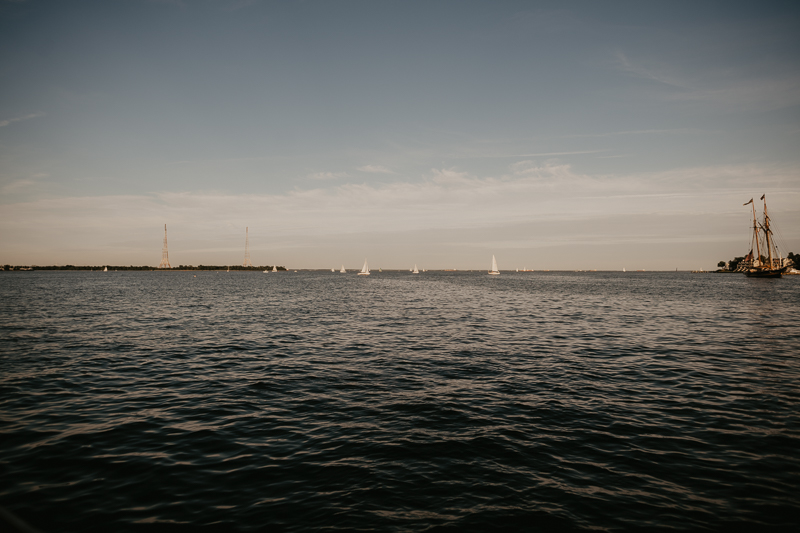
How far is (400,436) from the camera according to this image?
14375mm

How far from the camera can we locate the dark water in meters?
10.2

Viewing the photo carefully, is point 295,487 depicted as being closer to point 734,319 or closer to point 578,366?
point 578,366

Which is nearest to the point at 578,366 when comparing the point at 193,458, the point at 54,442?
the point at 193,458

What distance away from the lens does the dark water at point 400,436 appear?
10164mm

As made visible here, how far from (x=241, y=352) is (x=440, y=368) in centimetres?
1425

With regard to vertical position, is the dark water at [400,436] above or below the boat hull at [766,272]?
below

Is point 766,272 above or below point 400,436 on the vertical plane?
above

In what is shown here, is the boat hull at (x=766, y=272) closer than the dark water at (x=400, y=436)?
No

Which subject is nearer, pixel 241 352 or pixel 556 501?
pixel 556 501

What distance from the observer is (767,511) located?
10133 millimetres

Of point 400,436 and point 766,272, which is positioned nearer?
point 400,436

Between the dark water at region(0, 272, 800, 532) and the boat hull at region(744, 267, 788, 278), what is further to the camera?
the boat hull at region(744, 267, 788, 278)

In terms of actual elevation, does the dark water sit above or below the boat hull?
A: below

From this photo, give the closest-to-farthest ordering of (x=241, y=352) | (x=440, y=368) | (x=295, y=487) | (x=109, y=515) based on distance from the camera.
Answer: (x=109, y=515)
(x=295, y=487)
(x=440, y=368)
(x=241, y=352)
